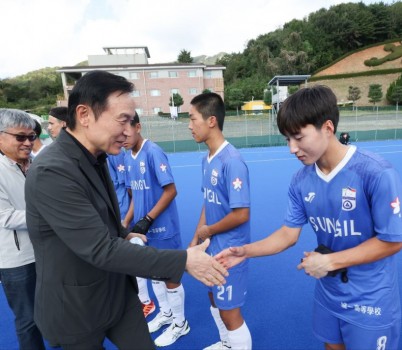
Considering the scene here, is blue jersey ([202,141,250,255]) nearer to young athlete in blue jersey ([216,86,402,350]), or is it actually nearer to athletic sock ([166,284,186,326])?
young athlete in blue jersey ([216,86,402,350])

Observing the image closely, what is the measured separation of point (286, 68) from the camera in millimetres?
49562

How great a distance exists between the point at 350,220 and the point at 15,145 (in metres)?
2.44

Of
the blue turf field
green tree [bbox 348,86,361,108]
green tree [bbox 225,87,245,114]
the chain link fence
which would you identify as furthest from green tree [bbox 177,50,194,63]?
the blue turf field

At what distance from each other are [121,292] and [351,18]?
7128 cm

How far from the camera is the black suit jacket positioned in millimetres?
1338

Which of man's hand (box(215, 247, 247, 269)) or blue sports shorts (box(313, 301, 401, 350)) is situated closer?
blue sports shorts (box(313, 301, 401, 350))

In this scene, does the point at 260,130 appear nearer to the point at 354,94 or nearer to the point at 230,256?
the point at 230,256

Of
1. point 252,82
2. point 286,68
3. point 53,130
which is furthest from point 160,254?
point 286,68

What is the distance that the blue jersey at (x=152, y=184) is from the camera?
280 centimetres

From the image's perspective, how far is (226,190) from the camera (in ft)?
7.40

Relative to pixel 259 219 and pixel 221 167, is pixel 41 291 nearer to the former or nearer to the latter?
pixel 221 167

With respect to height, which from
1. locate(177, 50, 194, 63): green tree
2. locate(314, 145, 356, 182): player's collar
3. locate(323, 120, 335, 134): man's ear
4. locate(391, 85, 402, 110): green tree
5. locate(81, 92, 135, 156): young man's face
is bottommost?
locate(314, 145, 356, 182): player's collar

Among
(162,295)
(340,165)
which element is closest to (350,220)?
(340,165)

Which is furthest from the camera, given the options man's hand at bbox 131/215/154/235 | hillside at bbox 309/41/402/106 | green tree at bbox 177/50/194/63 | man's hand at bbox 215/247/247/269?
green tree at bbox 177/50/194/63
